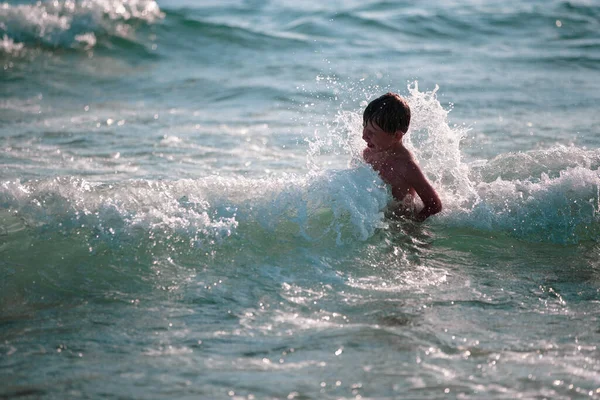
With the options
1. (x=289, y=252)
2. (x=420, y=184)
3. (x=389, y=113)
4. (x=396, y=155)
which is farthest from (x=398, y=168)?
(x=289, y=252)

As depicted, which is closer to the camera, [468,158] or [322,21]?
[468,158]

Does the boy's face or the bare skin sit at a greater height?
the boy's face

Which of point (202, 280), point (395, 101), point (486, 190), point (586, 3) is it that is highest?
point (586, 3)

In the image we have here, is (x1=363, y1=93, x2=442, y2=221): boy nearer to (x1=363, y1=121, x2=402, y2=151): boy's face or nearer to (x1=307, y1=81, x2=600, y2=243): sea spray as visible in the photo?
(x1=363, y1=121, x2=402, y2=151): boy's face

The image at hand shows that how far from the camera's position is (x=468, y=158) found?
25.4 ft

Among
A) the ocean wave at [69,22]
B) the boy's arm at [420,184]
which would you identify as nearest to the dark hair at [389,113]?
the boy's arm at [420,184]

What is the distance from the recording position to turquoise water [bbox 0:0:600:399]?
3.45 metres

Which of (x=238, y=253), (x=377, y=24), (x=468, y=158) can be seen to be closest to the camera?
(x=238, y=253)

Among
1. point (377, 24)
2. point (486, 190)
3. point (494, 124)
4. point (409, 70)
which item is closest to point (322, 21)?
point (377, 24)

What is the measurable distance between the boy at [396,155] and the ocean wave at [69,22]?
10083mm

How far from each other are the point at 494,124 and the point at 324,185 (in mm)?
4334

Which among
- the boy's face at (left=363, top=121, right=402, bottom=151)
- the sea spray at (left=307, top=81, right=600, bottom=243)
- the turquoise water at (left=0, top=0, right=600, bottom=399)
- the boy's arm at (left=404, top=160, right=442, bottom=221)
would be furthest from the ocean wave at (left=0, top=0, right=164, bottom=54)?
the boy's arm at (left=404, top=160, right=442, bottom=221)

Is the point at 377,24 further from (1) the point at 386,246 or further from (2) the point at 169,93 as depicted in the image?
(1) the point at 386,246

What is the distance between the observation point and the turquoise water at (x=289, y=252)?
3445 millimetres
